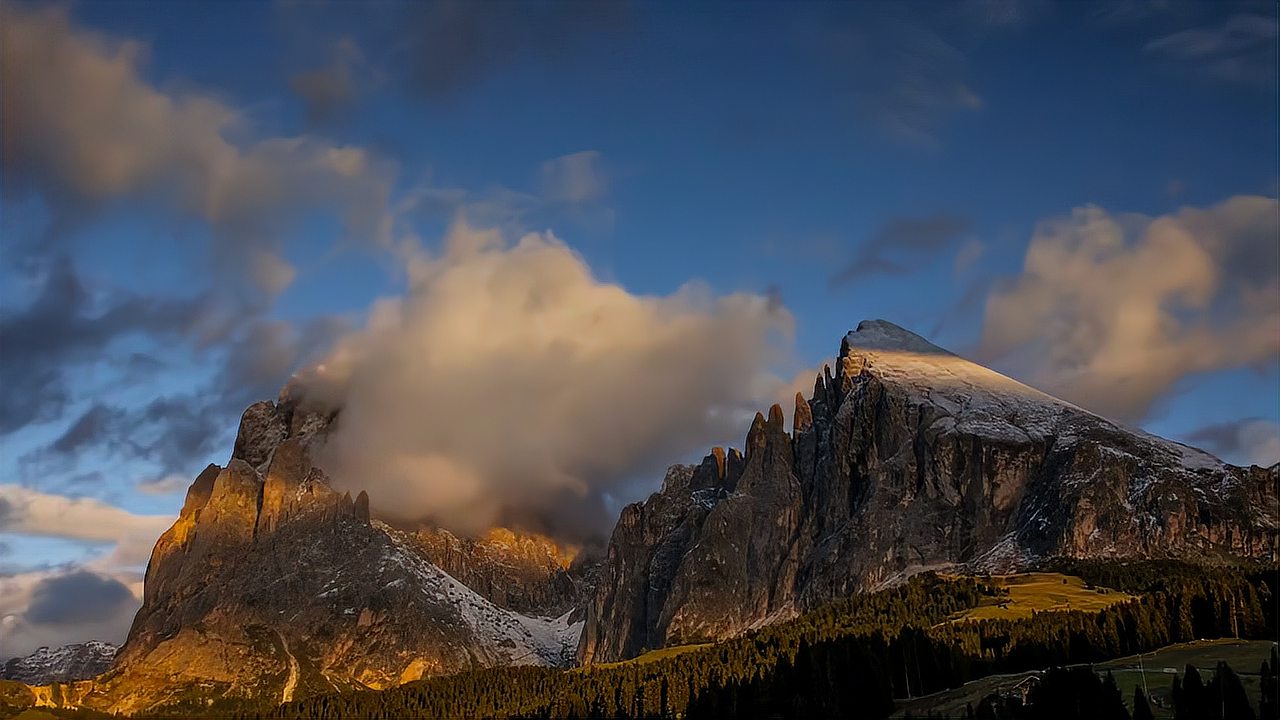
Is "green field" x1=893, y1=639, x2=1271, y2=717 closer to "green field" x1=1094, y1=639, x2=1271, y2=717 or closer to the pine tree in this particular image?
"green field" x1=1094, y1=639, x2=1271, y2=717

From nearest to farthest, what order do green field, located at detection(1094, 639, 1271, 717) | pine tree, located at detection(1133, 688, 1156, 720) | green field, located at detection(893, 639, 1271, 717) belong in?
pine tree, located at detection(1133, 688, 1156, 720) → green field, located at detection(1094, 639, 1271, 717) → green field, located at detection(893, 639, 1271, 717)

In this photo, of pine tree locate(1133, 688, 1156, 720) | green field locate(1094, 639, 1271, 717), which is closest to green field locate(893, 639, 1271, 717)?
green field locate(1094, 639, 1271, 717)

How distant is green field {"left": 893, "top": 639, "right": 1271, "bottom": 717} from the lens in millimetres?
162750

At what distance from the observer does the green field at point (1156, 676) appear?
163 metres

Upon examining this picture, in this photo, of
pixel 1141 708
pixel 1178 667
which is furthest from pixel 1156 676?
pixel 1141 708

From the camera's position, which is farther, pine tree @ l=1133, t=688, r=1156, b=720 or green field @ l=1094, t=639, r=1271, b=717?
green field @ l=1094, t=639, r=1271, b=717

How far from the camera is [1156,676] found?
571ft

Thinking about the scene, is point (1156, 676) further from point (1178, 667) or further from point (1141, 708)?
point (1141, 708)

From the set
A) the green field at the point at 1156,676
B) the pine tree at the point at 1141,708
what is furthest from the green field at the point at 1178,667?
the pine tree at the point at 1141,708

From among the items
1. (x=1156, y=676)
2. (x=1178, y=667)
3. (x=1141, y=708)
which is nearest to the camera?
(x=1141, y=708)

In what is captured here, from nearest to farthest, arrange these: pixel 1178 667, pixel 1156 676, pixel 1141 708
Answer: pixel 1141 708 → pixel 1156 676 → pixel 1178 667

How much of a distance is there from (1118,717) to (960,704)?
34713mm

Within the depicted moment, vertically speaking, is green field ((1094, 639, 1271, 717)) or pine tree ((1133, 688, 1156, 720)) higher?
green field ((1094, 639, 1271, 717))

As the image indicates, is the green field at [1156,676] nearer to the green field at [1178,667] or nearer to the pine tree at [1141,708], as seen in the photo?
the green field at [1178,667]
